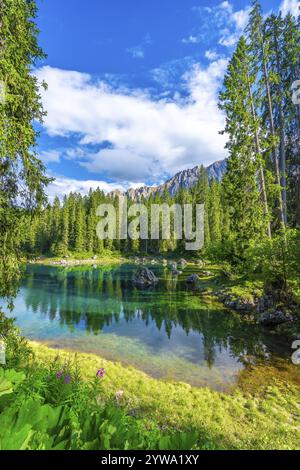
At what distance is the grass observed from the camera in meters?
5.79

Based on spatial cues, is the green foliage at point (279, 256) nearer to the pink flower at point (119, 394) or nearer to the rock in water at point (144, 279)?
the pink flower at point (119, 394)

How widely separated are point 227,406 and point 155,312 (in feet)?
40.2

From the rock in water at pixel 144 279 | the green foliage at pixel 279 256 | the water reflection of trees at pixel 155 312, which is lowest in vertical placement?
the water reflection of trees at pixel 155 312

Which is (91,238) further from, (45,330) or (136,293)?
(45,330)

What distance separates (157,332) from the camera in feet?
48.7

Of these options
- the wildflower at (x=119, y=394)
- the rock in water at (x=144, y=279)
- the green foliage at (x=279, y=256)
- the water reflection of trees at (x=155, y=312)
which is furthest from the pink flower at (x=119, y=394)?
the rock in water at (x=144, y=279)

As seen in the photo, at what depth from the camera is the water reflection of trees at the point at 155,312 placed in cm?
1247

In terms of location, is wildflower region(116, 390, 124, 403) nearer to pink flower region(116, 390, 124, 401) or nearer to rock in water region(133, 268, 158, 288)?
pink flower region(116, 390, 124, 401)

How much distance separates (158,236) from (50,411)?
63378 mm

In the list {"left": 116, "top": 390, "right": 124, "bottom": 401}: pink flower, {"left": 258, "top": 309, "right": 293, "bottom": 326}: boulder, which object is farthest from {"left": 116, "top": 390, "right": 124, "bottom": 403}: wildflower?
{"left": 258, "top": 309, "right": 293, "bottom": 326}: boulder

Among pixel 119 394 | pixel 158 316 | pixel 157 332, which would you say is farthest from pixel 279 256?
pixel 119 394

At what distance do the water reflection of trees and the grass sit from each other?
8.49 ft

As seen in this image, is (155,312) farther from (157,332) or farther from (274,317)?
(274,317)

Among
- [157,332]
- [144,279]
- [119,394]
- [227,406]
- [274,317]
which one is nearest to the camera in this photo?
[119,394]
